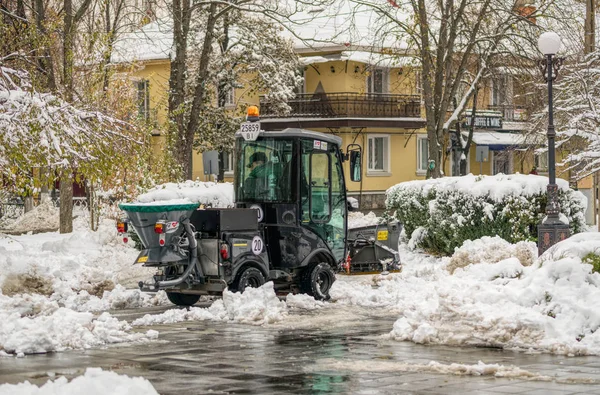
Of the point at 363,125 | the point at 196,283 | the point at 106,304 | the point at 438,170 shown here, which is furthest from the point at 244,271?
the point at 363,125

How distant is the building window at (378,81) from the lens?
53500 millimetres

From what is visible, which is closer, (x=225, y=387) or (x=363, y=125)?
(x=225, y=387)

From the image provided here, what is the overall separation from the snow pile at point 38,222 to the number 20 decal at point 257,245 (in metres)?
17.2

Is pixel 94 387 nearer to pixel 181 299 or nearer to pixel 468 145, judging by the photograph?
pixel 181 299

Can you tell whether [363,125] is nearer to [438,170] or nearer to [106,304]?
[438,170]

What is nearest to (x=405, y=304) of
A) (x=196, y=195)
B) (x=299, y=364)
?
(x=299, y=364)

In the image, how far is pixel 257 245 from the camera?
665 inches

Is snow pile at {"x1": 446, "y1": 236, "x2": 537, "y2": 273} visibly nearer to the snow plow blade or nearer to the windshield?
the snow plow blade

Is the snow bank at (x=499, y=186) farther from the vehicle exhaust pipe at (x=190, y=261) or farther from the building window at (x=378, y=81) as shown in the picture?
the building window at (x=378, y=81)

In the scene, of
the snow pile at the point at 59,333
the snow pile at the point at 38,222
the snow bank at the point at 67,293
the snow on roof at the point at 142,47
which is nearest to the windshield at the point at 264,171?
the snow bank at the point at 67,293

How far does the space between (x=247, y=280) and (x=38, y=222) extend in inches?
744

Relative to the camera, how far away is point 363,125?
51219 mm

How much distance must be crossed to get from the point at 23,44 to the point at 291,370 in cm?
1305

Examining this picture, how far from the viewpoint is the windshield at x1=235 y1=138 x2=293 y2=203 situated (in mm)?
17438
